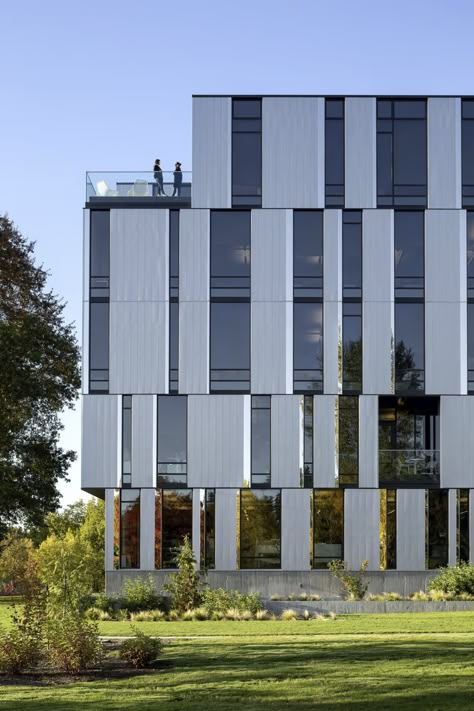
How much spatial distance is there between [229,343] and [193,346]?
129 centimetres

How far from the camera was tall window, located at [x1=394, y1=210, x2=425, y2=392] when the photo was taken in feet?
128

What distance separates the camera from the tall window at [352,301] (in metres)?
39.0

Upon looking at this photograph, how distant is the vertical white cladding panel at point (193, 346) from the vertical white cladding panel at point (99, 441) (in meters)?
2.67

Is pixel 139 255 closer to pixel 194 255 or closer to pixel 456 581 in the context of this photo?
pixel 194 255

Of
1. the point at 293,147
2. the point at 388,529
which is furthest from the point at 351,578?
the point at 293,147

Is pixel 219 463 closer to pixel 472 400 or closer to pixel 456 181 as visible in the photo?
pixel 472 400

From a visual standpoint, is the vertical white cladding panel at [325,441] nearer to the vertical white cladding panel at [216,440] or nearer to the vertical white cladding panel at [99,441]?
the vertical white cladding panel at [216,440]

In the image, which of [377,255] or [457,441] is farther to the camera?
[377,255]

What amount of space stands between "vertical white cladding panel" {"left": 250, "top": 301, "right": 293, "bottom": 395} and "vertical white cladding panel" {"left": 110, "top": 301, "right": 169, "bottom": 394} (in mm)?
3231

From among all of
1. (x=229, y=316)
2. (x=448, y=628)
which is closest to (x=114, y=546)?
(x=229, y=316)

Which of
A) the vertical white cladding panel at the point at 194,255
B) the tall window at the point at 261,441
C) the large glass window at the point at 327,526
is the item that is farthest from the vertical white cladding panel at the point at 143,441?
the large glass window at the point at 327,526

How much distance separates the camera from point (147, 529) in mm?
38219

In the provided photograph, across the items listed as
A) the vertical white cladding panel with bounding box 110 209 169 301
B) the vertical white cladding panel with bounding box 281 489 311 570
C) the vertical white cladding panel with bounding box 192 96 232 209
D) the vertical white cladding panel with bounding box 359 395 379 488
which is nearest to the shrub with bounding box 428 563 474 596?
the vertical white cladding panel with bounding box 359 395 379 488

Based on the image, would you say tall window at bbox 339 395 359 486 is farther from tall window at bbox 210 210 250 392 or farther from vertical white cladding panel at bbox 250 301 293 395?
tall window at bbox 210 210 250 392
